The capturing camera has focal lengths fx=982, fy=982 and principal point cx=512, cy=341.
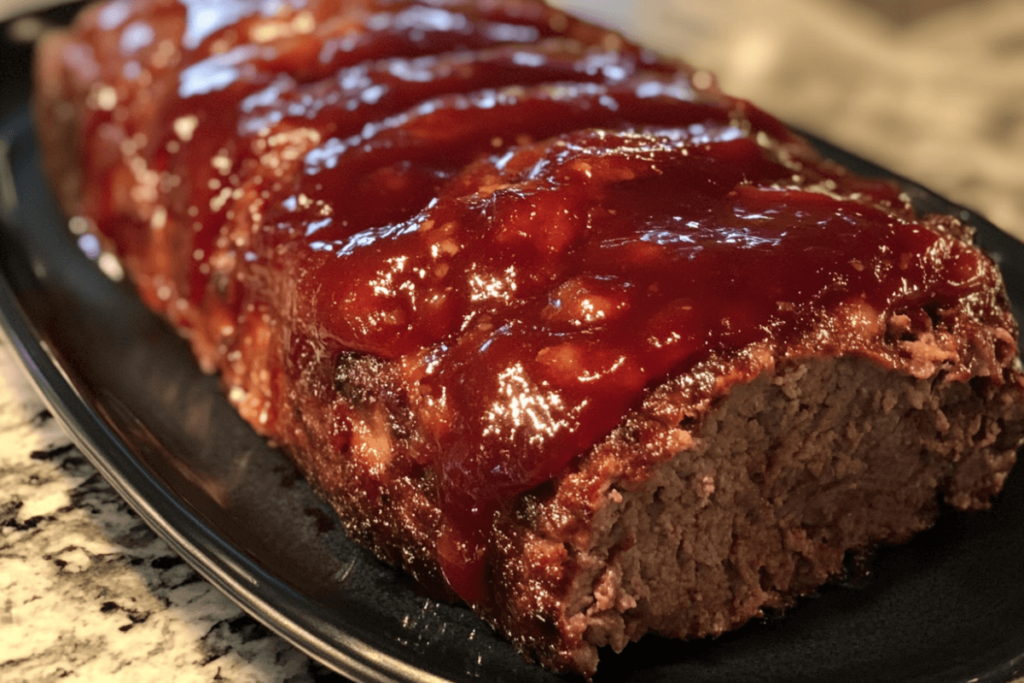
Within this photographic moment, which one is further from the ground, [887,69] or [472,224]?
[472,224]

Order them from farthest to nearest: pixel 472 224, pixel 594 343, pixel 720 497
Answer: pixel 472 224
pixel 720 497
pixel 594 343

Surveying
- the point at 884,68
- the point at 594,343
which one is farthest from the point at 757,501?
→ the point at 884,68

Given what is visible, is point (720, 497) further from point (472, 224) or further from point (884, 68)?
point (884, 68)

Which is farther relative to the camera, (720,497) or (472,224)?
(472,224)

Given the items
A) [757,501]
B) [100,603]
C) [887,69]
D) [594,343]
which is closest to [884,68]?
[887,69]

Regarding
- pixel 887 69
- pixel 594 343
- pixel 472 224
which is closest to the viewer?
pixel 594 343

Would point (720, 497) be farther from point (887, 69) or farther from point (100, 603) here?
point (887, 69)

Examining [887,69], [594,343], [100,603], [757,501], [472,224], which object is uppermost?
[472,224]
